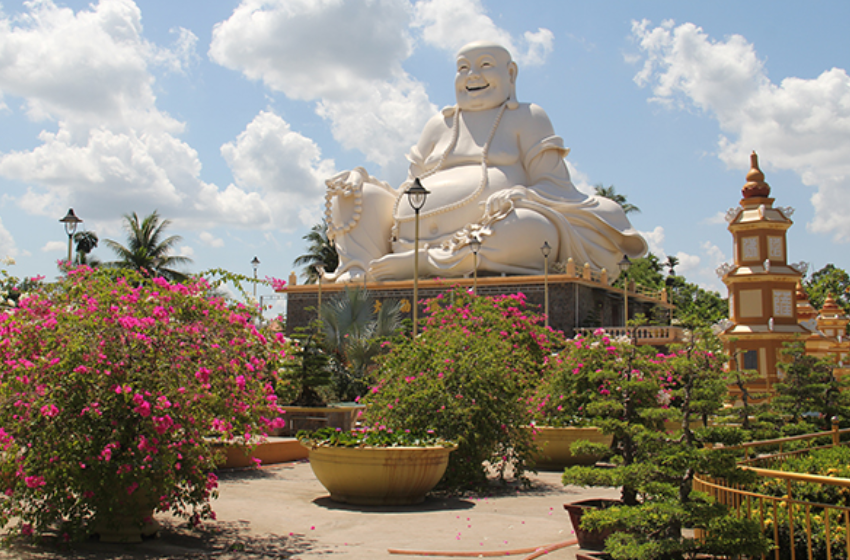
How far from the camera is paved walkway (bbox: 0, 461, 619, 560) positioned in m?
5.73

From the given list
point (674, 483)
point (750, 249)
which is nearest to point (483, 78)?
point (750, 249)

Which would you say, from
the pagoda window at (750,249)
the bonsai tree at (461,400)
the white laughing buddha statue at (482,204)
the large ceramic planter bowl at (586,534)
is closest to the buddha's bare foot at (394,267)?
the white laughing buddha statue at (482,204)

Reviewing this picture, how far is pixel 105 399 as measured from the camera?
18.2 ft

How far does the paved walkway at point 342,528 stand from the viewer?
5734 millimetres

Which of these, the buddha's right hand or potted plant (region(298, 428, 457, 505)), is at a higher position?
the buddha's right hand

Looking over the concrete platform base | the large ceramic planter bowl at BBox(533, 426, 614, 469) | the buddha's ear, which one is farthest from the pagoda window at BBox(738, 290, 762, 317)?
the buddha's ear

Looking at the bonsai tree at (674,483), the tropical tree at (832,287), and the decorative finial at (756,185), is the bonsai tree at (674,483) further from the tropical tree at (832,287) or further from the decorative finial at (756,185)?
the tropical tree at (832,287)

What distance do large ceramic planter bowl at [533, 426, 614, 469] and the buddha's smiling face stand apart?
55.0 feet

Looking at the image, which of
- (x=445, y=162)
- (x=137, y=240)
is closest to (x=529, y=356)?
(x=445, y=162)

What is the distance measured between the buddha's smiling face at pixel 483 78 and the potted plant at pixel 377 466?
19258 mm

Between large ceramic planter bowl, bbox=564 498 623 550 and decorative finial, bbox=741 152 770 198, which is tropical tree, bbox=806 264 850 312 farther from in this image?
large ceramic planter bowl, bbox=564 498 623 550

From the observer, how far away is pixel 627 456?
6328 mm

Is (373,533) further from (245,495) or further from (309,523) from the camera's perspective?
(245,495)

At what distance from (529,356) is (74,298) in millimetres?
7594
